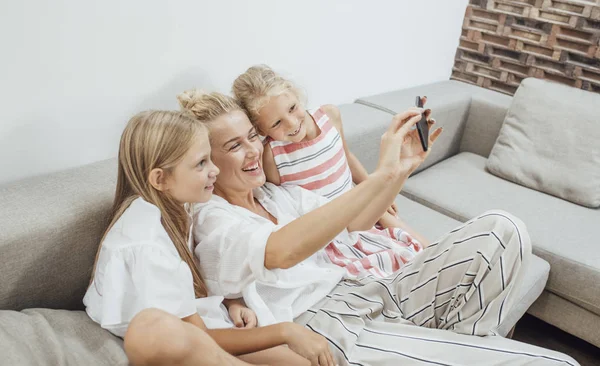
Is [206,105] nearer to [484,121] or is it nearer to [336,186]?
[336,186]

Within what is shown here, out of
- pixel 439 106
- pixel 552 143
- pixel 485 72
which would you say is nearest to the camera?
pixel 552 143

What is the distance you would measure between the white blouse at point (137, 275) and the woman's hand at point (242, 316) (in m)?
0.16

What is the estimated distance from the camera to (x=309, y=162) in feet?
5.04

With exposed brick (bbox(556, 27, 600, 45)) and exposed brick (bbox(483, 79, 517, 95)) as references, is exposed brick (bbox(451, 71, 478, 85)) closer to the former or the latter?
exposed brick (bbox(483, 79, 517, 95))

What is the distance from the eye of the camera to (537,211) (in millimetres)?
1928

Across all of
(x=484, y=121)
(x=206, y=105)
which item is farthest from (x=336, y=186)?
(x=484, y=121)

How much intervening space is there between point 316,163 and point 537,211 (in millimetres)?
949

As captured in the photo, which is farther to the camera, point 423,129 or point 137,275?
point 423,129

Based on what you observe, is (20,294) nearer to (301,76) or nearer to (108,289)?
(108,289)

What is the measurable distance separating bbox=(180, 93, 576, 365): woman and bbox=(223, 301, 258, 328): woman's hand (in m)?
0.02

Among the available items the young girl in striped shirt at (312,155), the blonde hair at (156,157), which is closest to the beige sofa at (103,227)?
the blonde hair at (156,157)

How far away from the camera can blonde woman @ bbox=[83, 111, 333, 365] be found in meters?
0.95

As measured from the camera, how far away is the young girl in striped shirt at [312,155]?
1380 mm

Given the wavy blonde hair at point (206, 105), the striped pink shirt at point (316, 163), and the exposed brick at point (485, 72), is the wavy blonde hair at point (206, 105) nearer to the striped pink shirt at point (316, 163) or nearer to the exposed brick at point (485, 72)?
the striped pink shirt at point (316, 163)
